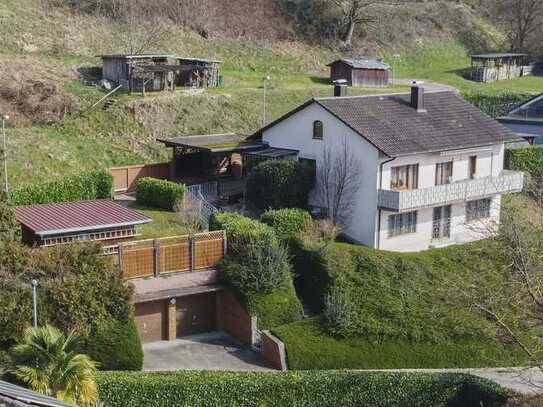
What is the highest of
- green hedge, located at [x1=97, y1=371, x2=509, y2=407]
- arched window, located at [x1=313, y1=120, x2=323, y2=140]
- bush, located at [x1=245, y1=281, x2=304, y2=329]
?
arched window, located at [x1=313, y1=120, x2=323, y2=140]

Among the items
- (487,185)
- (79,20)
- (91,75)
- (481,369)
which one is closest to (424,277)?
(481,369)

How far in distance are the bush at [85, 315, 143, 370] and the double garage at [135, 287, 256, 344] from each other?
2.39 m

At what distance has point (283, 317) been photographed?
30.5 metres

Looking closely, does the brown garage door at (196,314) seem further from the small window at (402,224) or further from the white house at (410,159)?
the small window at (402,224)

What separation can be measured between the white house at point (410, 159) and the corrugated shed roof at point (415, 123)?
0.19ft

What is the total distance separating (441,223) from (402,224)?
8.02ft

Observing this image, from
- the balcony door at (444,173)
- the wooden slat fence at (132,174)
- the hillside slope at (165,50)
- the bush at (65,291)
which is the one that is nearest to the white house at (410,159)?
the balcony door at (444,173)

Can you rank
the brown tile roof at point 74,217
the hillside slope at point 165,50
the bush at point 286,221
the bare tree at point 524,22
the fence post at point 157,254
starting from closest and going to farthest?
the brown tile roof at point 74,217 < the fence post at point 157,254 < the bush at point 286,221 < the hillside slope at point 165,50 < the bare tree at point 524,22

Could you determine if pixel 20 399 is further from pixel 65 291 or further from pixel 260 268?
pixel 260 268

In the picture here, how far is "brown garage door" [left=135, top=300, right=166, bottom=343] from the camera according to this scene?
2966 cm

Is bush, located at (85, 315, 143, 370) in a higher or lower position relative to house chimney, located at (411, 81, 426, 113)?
lower

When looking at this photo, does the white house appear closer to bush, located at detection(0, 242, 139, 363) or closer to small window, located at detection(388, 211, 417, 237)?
small window, located at detection(388, 211, 417, 237)

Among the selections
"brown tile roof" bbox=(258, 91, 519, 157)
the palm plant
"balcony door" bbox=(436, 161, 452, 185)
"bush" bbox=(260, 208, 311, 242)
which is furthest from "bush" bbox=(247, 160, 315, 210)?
the palm plant

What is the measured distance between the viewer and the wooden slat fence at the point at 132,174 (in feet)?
135
